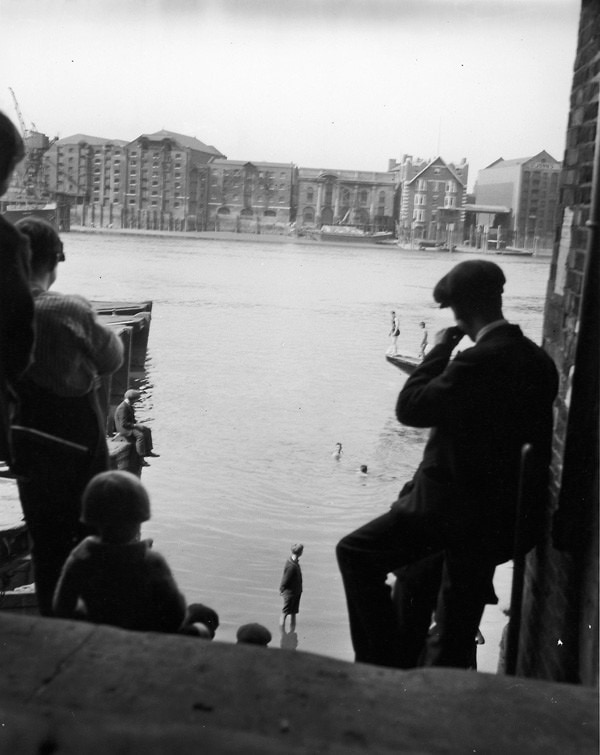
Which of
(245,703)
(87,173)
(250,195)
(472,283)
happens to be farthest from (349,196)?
(245,703)

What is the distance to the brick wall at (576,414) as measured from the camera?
2.06 m

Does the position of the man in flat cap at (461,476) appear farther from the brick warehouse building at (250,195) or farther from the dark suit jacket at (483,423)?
the brick warehouse building at (250,195)

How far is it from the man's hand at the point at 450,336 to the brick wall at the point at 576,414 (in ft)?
0.98

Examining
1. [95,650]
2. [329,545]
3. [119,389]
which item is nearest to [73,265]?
[119,389]

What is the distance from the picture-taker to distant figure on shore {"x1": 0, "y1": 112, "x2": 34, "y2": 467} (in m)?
1.94

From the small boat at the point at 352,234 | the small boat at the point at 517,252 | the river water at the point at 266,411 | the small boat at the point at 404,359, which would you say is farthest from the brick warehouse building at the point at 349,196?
the small boat at the point at 404,359

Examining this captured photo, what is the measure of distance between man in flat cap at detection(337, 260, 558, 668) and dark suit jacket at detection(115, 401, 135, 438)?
84 cm

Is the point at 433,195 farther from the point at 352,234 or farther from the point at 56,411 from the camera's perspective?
the point at 56,411

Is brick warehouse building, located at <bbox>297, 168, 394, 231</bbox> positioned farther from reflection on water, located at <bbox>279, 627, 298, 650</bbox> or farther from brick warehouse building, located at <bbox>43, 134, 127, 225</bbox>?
reflection on water, located at <bbox>279, 627, 298, 650</bbox>

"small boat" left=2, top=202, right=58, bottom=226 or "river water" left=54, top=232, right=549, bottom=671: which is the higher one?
"small boat" left=2, top=202, right=58, bottom=226

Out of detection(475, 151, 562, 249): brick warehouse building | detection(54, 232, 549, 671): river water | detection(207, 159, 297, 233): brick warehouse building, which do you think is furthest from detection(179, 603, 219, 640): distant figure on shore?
detection(54, 232, 549, 671): river water

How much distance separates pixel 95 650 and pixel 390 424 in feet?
46.8

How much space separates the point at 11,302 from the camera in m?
1.96

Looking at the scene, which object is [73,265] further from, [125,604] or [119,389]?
[125,604]
